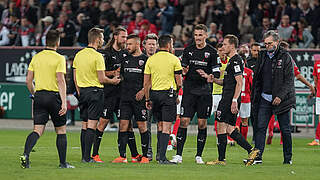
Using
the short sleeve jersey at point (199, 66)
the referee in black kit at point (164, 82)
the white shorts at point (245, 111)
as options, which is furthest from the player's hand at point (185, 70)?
the white shorts at point (245, 111)

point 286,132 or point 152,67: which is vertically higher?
point 152,67

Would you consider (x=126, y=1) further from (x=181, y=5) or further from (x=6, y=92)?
(x=6, y=92)

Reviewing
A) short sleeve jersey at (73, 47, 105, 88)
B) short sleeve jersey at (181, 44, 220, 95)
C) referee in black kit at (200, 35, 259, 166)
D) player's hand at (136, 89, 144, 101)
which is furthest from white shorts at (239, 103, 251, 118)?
short sleeve jersey at (73, 47, 105, 88)

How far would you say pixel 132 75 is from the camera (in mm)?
14258

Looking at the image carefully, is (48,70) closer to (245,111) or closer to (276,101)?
(276,101)

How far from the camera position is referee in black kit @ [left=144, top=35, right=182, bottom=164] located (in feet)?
44.3

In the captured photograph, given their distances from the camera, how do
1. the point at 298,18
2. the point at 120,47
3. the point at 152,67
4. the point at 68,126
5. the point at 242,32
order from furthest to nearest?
the point at 242,32
the point at 298,18
the point at 68,126
the point at 120,47
the point at 152,67

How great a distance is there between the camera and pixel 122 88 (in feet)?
47.0

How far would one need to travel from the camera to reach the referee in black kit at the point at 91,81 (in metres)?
13.5

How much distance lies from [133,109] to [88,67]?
133 cm

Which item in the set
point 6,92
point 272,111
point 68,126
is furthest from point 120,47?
point 6,92

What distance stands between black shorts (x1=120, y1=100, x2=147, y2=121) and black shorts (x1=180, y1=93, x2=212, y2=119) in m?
0.73

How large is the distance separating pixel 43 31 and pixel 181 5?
552cm

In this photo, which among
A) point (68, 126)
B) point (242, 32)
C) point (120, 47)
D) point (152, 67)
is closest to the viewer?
point (152, 67)
